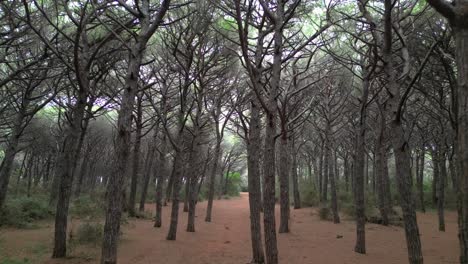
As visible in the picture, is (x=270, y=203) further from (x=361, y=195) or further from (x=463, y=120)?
(x=463, y=120)

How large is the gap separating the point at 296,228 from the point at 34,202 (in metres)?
9.83

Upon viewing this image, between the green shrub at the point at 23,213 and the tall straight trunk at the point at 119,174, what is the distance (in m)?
7.15

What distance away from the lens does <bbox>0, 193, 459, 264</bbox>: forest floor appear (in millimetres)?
7934

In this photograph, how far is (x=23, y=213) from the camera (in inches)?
459

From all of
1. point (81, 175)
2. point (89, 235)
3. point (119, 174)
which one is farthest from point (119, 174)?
point (81, 175)

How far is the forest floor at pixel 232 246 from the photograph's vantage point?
312 inches

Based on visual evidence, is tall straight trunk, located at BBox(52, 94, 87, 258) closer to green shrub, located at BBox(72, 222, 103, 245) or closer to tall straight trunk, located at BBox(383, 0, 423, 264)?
green shrub, located at BBox(72, 222, 103, 245)

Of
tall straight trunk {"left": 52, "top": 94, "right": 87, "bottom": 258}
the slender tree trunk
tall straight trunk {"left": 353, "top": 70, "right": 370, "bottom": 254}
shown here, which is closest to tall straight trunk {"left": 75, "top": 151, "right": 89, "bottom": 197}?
tall straight trunk {"left": 52, "top": 94, "right": 87, "bottom": 258}

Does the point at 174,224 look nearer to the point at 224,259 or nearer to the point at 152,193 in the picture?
the point at 224,259

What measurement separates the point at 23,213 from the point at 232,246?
23.2 feet

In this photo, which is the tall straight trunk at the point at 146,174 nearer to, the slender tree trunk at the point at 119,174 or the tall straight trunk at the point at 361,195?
the tall straight trunk at the point at 361,195

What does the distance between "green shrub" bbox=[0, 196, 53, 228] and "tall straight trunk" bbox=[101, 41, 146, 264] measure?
7.15 m

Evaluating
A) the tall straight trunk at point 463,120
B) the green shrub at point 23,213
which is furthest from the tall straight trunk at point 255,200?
the green shrub at point 23,213

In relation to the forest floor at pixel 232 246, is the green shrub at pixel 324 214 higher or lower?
higher
